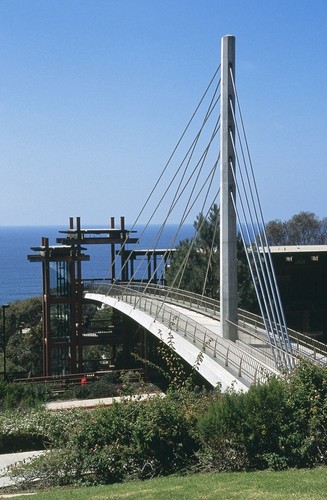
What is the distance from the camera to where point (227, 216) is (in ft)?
86.3

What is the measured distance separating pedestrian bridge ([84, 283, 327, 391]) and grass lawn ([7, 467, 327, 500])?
3.32 meters

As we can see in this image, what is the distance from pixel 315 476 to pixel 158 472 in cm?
355

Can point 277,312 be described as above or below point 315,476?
above

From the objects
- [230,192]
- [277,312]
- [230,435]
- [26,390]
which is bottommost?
[26,390]

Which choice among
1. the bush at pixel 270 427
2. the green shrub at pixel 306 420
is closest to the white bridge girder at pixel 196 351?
the bush at pixel 270 427

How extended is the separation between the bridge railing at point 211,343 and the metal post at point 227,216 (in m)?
0.89

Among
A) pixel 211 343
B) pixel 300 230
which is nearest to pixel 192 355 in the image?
pixel 211 343

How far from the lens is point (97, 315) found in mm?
61469

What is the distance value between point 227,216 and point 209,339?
518 cm

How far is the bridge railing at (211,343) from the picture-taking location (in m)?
20.2

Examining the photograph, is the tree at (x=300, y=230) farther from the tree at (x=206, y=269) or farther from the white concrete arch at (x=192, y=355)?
the white concrete arch at (x=192, y=355)

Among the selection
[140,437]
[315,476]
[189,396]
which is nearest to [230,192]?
[189,396]

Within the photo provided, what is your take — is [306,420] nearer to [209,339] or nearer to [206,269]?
[209,339]

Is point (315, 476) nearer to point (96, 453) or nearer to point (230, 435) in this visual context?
point (230, 435)
